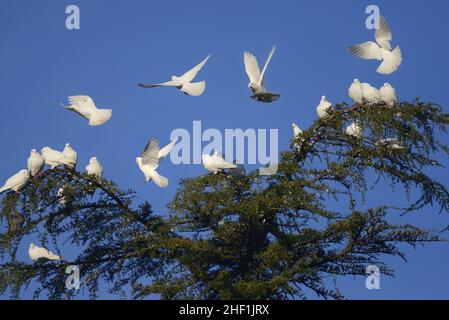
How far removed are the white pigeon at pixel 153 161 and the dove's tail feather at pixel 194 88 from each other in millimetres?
1062

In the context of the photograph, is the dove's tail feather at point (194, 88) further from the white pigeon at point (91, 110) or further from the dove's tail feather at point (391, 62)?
the dove's tail feather at point (391, 62)

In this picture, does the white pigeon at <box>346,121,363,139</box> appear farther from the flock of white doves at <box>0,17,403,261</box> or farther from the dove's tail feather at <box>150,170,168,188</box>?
the dove's tail feather at <box>150,170,168,188</box>

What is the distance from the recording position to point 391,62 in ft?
60.7

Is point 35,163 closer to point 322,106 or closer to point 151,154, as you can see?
point 151,154

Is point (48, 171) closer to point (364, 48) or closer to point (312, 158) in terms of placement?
point (312, 158)

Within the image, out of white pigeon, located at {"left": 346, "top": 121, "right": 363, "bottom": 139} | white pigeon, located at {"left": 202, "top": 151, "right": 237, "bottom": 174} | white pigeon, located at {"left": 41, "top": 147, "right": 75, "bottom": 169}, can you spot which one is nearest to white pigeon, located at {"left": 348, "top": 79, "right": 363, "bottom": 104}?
white pigeon, located at {"left": 346, "top": 121, "right": 363, "bottom": 139}

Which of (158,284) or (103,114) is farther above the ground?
(103,114)

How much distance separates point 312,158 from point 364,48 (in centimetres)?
242

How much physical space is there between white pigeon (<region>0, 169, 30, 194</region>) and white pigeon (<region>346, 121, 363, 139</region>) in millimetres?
4176

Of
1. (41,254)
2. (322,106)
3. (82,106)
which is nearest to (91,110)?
(82,106)

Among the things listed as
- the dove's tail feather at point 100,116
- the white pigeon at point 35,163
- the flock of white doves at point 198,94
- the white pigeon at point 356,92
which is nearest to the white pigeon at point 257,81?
the flock of white doves at point 198,94

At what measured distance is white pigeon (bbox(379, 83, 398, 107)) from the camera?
55.7 ft
